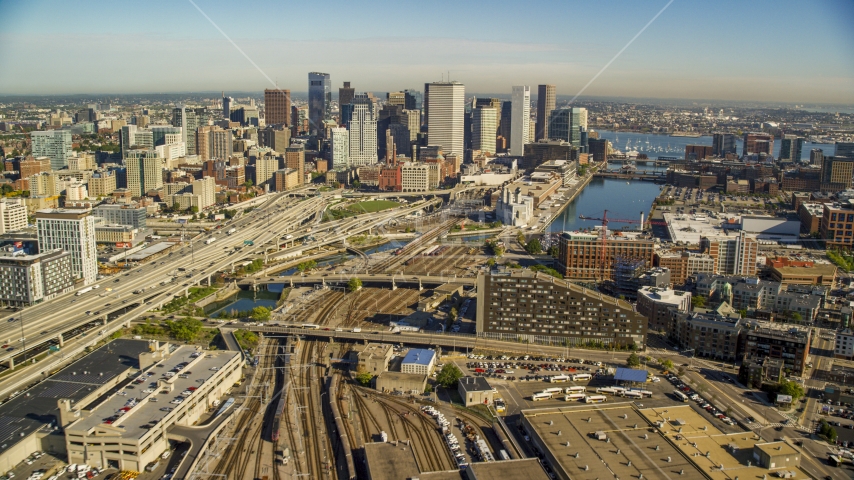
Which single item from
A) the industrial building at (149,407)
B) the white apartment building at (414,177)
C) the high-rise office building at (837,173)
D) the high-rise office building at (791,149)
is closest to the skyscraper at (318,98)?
the white apartment building at (414,177)

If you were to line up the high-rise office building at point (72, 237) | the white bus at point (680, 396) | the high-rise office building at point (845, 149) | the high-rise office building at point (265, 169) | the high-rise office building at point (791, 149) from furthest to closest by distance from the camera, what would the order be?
the high-rise office building at point (791, 149), the high-rise office building at point (265, 169), the high-rise office building at point (845, 149), the high-rise office building at point (72, 237), the white bus at point (680, 396)

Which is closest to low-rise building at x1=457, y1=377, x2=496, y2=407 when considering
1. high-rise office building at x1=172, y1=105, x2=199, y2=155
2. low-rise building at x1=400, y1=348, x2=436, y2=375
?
low-rise building at x1=400, y1=348, x2=436, y2=375

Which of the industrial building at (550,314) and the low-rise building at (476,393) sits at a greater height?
the industrial building at (550,314)

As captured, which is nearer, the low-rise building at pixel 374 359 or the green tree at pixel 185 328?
the low-rise building at pixel 374 359

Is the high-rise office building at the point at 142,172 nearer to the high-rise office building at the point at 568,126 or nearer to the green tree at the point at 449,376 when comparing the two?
the green tree at the point at 449,376

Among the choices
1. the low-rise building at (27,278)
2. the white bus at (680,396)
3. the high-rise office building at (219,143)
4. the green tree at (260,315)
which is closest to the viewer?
the white bus at (680,396)

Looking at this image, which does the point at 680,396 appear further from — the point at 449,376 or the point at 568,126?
the point at 568,126

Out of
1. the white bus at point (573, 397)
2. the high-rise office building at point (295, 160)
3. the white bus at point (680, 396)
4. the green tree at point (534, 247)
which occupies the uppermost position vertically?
the high-rise office building at point (295, 160)

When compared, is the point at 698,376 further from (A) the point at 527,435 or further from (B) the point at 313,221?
(B) the point at 313,221
